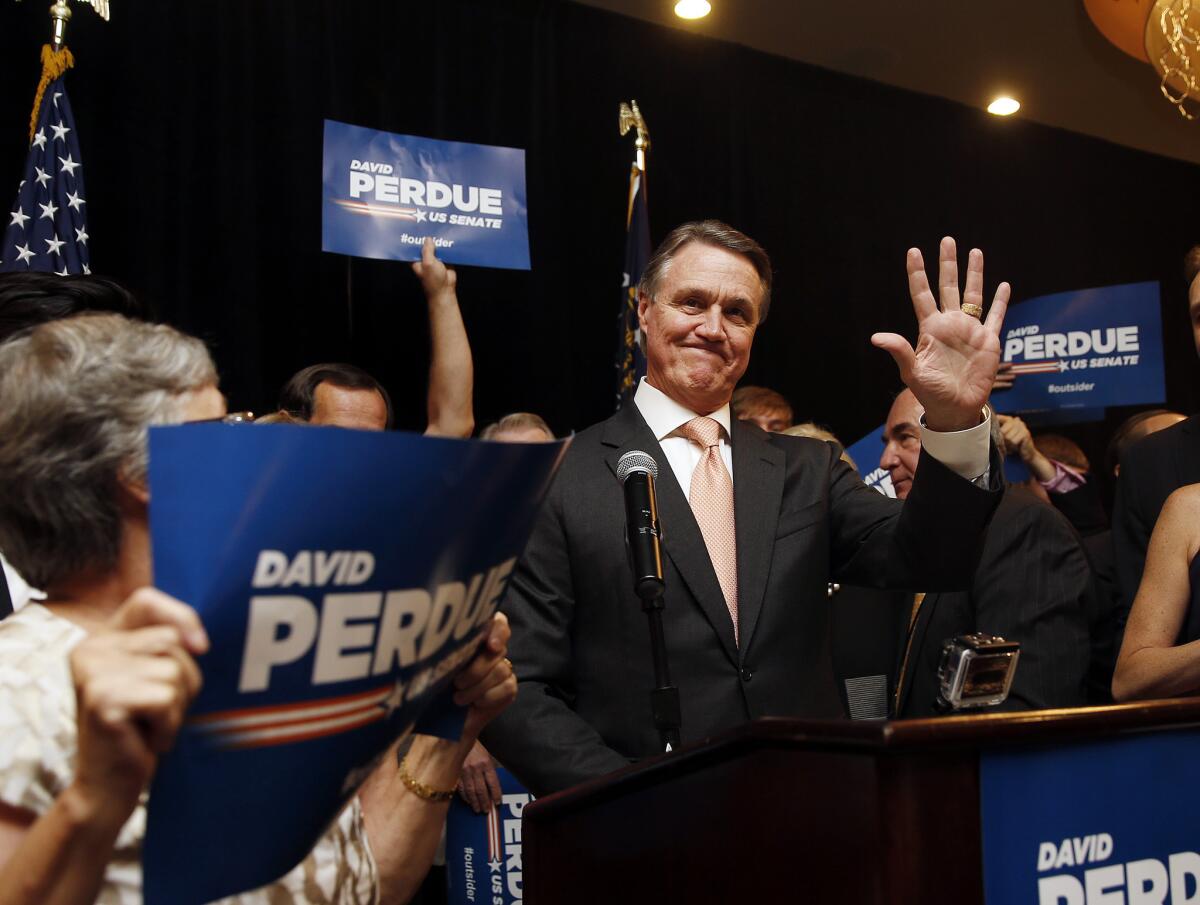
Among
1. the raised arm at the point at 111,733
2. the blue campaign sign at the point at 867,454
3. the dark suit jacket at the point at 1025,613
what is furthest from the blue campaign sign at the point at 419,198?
the raised arm at the point at 111,733

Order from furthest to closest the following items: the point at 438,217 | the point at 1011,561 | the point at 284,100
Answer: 1. the point at 284,100
2. the point at 438,217
3. the point at 1011,561

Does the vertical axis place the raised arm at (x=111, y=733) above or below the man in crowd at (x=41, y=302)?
below

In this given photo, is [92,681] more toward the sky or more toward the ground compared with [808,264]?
more toward the ground

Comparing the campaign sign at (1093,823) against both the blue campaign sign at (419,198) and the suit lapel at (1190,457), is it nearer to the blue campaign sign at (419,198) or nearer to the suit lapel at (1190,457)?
the suit lapel at (1190,457)

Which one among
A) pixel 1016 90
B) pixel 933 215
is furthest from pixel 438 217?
pixel 1016 90

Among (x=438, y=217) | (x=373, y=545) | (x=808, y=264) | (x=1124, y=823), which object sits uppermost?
(x=808, y=264)

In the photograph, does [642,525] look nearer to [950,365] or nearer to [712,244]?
[950,365]

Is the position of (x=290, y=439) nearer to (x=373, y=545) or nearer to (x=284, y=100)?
(x=373, y=545)

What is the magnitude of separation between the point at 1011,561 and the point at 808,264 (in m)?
3.49

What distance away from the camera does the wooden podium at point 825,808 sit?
106 centimetres

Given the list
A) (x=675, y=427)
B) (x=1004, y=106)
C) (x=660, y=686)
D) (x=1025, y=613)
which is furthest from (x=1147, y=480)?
(x=1004, y=106)

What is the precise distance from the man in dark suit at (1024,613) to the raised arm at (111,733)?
84.9 inches

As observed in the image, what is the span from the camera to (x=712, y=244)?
238 centimetres

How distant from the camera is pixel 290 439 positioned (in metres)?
0.82
